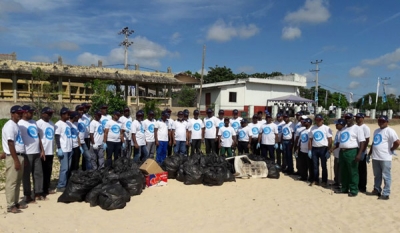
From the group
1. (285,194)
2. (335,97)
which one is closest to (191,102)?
(285,194)

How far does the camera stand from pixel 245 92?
27.5 m

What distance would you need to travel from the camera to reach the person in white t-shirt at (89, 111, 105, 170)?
7668 millimetres

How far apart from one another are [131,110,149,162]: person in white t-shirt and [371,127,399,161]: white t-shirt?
5.43 meters

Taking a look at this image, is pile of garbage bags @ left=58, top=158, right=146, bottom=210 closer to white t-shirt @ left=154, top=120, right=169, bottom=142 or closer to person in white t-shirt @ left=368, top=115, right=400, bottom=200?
white t-shirt @ left=154, top=120, right=169, bottom=142

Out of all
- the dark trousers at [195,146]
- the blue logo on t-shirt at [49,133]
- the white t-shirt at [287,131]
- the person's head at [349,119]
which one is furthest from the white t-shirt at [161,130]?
the person's head at [349,119]

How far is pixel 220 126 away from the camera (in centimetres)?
938

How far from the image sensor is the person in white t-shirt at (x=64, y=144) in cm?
643

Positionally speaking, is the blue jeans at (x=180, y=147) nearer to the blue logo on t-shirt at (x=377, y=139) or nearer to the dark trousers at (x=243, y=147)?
the dark trousers at (x=243, y=147)

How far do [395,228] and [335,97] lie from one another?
52340 mm

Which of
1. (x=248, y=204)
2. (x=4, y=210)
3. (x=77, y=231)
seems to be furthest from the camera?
(x=248, y=204)

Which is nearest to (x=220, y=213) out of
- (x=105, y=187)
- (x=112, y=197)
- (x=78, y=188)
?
(x=112, y=197)

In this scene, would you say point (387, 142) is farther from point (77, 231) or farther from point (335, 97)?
point (335, 97)

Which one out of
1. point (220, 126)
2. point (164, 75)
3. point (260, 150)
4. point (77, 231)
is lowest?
point (77, 231)

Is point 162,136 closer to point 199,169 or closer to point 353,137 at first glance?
point 199,169
